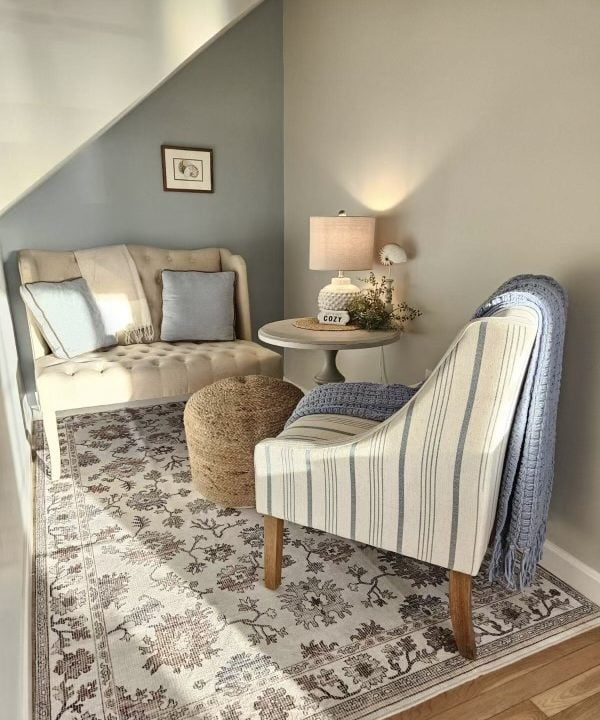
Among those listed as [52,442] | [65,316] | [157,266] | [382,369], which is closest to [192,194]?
A: [157,266]

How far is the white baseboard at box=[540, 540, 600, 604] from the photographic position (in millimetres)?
1709

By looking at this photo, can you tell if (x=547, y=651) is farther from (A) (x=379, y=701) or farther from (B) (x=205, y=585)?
(B) (x=205, y=585)

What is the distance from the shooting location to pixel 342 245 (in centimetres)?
251

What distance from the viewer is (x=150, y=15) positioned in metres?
1.82

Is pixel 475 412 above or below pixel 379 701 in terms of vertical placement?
above

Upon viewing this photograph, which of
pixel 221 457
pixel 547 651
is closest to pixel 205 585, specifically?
pixel 221 457

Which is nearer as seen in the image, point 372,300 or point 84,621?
point 84,621

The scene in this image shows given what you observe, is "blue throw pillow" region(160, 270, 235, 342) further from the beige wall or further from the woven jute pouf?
the woven jute pouf

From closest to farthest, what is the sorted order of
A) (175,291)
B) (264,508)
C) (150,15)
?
(264,508), (150,15), (175,291)

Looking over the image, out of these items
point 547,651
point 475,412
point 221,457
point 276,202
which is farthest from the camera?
point 276,202

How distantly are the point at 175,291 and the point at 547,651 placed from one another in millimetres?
2504

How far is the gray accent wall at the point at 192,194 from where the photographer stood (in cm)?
314

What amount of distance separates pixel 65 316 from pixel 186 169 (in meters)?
1.28

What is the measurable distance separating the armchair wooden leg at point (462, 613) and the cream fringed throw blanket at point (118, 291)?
229 cm
